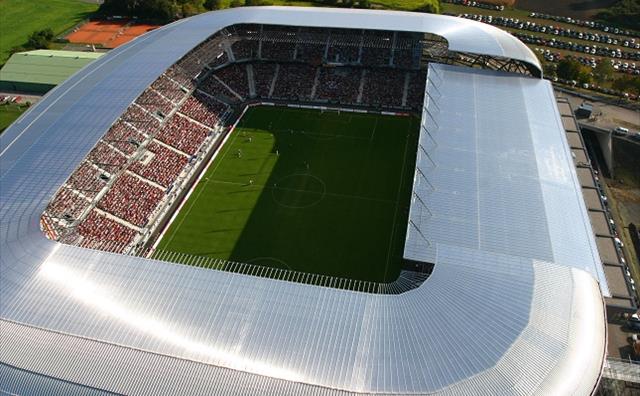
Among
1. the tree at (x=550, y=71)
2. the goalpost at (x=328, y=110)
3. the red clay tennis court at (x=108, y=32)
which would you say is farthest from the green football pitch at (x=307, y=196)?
the red clay tennis court at (x=108, y=32)

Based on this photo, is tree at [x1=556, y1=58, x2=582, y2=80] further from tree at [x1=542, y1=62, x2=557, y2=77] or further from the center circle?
the center circle

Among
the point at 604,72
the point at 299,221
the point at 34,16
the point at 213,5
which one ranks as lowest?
the point at 299,221

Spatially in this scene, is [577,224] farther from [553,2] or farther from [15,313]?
[553,2]

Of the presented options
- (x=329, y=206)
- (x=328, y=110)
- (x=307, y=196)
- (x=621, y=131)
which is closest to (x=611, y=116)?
(x=621, y=131)

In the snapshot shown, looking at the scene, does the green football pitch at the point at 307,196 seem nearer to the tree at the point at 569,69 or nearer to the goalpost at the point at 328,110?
the goalpost at the point at 328,110

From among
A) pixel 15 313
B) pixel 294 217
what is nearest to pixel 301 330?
pixel 15 313

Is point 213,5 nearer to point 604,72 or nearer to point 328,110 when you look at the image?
point 328,110
